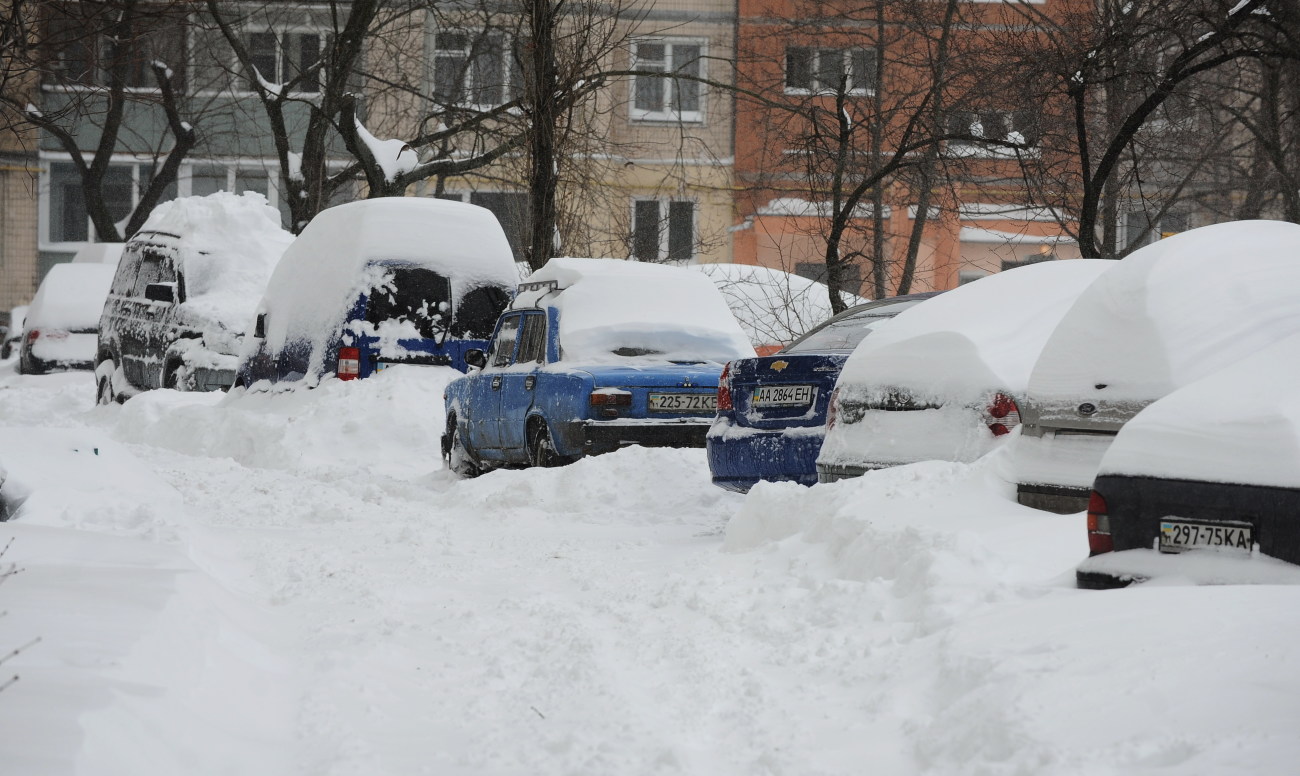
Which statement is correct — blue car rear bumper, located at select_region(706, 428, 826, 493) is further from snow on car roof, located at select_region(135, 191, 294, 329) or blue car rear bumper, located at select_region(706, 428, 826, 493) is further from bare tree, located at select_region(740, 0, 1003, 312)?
snow on car roof, located at select_region(135, 191, 294, 329)

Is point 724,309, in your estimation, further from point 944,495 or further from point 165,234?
point 165,234

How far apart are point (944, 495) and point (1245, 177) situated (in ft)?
55.1

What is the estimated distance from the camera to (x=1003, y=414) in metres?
7.39

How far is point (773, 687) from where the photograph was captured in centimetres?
496

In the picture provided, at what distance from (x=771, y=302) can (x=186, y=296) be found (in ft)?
23.6

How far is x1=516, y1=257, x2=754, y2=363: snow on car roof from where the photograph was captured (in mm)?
11320

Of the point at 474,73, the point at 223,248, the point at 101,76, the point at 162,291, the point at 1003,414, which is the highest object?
the point at 101,76

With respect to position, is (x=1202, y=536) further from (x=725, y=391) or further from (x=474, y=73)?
(x=474, y=73)

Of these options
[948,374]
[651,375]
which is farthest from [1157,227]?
→ [948,374]

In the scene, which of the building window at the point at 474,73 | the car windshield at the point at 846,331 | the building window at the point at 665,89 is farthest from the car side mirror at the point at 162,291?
the building window at the point at 665,89

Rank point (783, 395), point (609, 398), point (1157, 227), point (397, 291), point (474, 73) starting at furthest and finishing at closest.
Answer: point (474, 73) < point (1157, 227) < point (397, 291) < point (609, 398) < point (783, 395)

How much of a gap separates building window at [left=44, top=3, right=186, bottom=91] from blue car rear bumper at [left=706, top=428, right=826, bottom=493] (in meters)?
4.46

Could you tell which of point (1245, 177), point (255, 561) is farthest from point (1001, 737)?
point (1245, 177)

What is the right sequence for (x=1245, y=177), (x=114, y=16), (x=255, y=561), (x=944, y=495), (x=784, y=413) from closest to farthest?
(x=944, y=495) < (x=255, y=561) < (x=784, y=413) < (x=114, y=16) < (x=1245, y=177)
